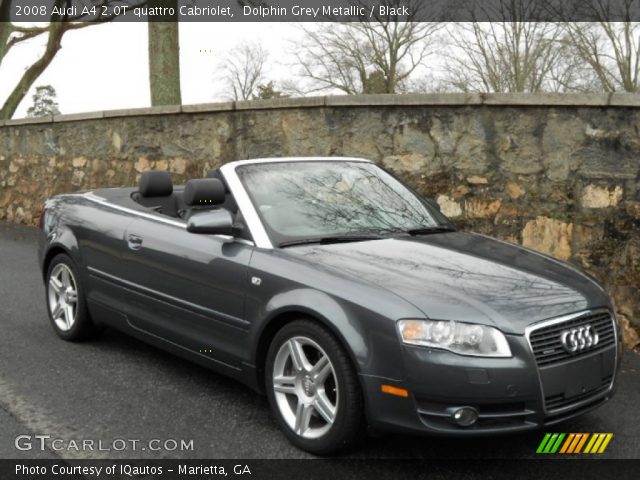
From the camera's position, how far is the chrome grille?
321cm

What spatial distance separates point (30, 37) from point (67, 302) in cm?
2256

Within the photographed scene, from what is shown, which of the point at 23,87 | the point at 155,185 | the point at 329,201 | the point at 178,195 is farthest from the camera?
the point at 23,87

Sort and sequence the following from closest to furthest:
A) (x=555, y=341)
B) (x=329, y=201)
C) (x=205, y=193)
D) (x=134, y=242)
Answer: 1. (x=555, y=341)
2. (x=205, y=193)
3. (x=329, y=201)
4. (x=134, y=242)

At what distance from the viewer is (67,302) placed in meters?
5.53

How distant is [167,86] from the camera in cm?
1220

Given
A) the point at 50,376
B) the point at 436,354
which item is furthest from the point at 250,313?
the point at 50,376

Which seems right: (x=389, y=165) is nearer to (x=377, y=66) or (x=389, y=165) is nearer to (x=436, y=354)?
(x=436, y=354)

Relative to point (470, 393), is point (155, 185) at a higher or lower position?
higher

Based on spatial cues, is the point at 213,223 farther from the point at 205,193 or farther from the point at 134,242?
the point at 134,242

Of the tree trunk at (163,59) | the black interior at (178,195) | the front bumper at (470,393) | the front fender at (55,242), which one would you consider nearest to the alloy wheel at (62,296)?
the front fender at (55,242)

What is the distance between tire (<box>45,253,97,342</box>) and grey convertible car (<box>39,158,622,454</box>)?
0.22 m

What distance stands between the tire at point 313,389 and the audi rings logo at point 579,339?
0.96m

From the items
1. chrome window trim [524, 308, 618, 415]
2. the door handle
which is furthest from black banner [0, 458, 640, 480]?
the door handle

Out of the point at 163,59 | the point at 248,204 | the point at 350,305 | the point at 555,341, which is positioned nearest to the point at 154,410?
the point at 248,204
